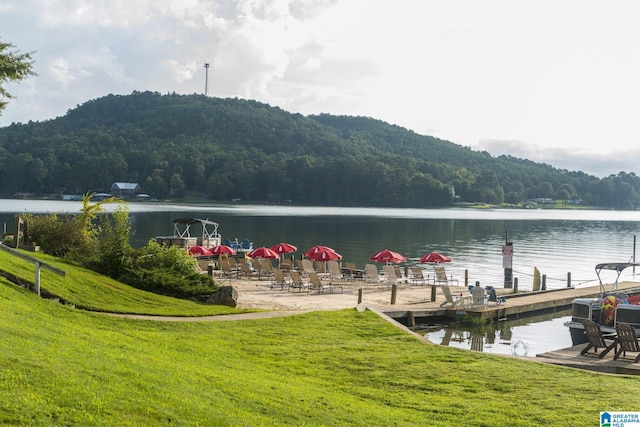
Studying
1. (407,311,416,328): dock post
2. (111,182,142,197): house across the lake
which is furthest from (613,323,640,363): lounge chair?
(111,182,142,197): house across the lake

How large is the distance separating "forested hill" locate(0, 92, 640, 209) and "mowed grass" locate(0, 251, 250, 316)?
132316mm

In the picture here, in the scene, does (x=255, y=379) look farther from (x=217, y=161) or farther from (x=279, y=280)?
(x=217, y=161)

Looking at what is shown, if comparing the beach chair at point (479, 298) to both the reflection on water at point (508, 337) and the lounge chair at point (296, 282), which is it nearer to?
the reflection on water at point (508, 337)

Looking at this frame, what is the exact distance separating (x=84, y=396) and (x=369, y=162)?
145 meters

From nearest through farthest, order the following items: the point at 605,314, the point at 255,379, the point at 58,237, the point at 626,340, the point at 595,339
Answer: the point at 255,379 → the point at 626,340 → the point at 595,339 → the point at 605,314 → the point at 58,237

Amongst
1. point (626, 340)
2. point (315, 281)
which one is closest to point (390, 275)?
point (315, 281)

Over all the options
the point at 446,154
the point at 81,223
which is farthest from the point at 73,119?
the point at 81,223

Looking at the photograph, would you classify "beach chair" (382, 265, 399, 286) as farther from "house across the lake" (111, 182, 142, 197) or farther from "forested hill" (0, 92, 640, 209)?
"house across the lake" (111, 182, 142, 197)

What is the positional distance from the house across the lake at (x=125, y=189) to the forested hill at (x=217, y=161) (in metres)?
1.80

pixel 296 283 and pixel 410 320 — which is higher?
pixel 296 283

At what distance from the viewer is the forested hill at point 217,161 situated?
148125mm

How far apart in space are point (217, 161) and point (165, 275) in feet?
450

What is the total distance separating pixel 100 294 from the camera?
1480cm

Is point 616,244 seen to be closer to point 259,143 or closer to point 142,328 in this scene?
point 142,328
